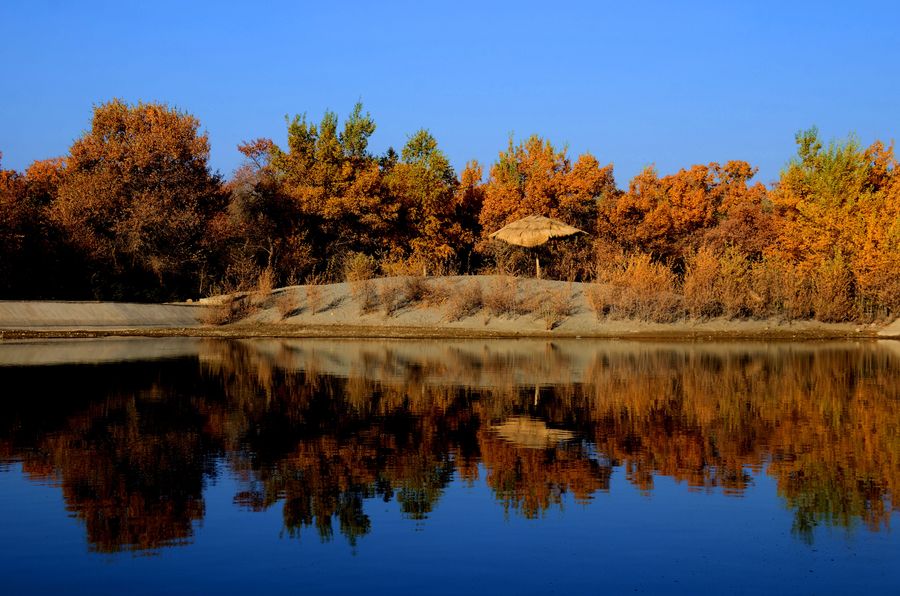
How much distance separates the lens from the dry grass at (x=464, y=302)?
40.4 metres

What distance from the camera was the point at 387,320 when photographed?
40.6 metres

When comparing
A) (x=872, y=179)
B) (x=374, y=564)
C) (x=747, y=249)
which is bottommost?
(x=374, y=564)

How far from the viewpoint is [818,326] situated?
1572 inches

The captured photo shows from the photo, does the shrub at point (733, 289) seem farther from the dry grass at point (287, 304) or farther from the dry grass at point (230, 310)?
the dry grass at point (230, 310)

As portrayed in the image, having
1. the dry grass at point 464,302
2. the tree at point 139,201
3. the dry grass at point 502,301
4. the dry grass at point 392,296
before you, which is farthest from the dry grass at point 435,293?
the tree at point 139,201

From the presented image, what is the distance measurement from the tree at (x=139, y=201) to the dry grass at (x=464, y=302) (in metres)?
16.3

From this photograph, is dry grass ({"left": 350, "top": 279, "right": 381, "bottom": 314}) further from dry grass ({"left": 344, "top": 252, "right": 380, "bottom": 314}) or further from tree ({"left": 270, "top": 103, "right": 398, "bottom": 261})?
tree ({"left": 270, "top": 103, "right": 398, "bottom": 261})

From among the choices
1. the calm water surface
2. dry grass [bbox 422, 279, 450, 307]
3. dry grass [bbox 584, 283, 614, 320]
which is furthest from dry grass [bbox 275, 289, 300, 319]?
the calm water surface

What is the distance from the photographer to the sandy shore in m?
38.2

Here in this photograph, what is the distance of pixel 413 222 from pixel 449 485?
159ft

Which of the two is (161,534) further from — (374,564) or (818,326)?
(818,326)

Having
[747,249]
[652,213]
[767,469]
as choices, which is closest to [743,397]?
[767,469]

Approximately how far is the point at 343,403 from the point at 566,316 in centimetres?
2290

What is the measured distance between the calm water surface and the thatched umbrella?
24.9 metres
